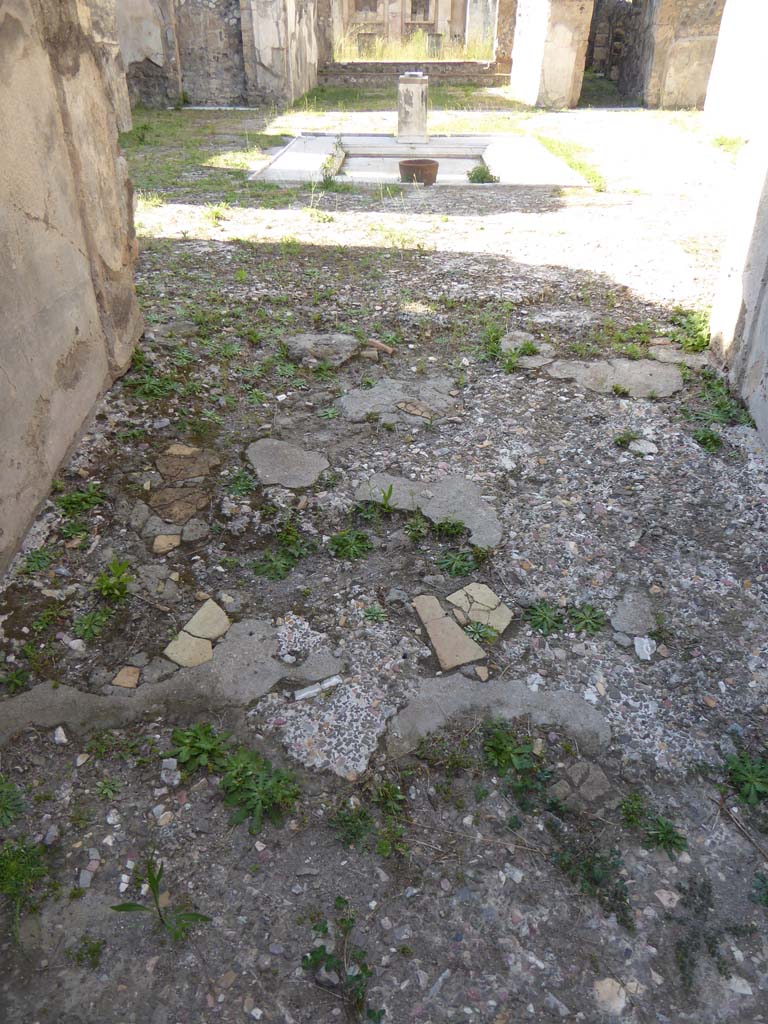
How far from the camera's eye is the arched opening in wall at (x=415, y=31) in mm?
18016

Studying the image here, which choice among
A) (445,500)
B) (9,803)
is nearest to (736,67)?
(445,500)

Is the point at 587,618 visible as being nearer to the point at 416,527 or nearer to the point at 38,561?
the point at 416,527

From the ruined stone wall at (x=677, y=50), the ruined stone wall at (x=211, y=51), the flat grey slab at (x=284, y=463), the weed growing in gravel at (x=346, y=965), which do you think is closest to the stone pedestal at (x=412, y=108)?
the ruined stone wall at (x=211, y=51)

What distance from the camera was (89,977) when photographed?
1418mm

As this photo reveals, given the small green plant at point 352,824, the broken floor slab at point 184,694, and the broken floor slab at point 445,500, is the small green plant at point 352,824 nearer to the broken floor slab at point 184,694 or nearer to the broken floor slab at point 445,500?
the broken floor slab at point 184,694

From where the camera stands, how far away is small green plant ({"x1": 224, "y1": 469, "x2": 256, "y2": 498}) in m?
2.77

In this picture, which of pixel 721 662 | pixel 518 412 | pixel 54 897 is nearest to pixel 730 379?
pixel 518 412

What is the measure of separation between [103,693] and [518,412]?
219 cm

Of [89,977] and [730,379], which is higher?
[730,379]

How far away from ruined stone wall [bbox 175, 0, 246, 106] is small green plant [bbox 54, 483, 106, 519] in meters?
13.0

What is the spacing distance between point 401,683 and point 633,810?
67 centimetres

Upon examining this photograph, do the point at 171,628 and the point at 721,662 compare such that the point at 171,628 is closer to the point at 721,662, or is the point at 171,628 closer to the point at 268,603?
the point at 268,603

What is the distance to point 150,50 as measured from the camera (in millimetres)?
12539

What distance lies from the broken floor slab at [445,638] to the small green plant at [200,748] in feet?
2.16
